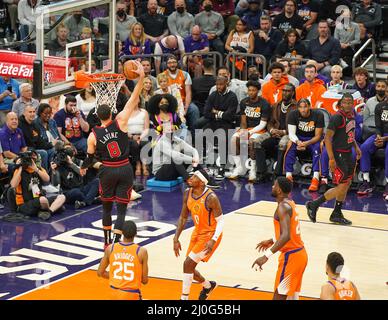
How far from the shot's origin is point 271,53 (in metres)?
20.6

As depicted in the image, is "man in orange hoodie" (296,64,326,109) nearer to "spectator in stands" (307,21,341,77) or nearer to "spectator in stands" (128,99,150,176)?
→ "spectator in stands" (307,21,341,77)

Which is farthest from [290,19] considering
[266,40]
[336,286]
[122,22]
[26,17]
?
[336,286]

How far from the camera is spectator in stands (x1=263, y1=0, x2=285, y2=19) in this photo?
22.2 metres

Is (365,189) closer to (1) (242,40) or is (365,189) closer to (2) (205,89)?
(2) (205,89)

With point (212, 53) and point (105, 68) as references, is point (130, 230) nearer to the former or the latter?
point (105, 68)

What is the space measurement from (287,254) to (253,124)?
7.69 m

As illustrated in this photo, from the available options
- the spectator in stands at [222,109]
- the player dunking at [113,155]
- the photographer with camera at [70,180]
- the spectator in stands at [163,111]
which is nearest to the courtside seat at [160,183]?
the spectator in stands at [163,111]

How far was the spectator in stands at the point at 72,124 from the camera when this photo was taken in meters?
17.7

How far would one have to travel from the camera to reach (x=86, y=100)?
18500 millimetres

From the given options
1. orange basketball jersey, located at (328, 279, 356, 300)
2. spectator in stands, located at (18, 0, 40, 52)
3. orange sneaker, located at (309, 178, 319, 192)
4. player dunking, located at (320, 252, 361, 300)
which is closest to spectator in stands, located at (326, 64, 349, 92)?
orange sneaker, located at (309, 178, 319, 192)

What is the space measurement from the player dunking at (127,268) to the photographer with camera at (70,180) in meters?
6.15

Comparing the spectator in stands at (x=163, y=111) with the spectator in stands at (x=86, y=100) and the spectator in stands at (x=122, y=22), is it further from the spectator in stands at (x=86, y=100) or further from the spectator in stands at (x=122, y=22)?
the spectator in stands at (x=122, y=22)

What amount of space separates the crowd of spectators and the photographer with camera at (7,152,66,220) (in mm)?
22

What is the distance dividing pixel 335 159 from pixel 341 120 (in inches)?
24.3
